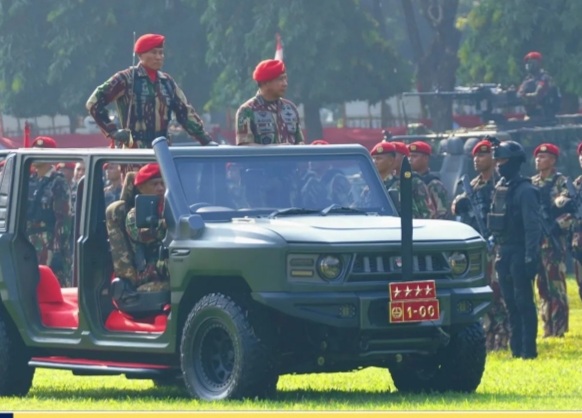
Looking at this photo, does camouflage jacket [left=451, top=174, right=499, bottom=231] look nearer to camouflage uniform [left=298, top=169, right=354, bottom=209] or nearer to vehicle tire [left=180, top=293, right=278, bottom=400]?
camouflage uniform [left=298, top=169, right=354, bottom=209]

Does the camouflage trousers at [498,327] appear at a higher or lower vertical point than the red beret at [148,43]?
lower

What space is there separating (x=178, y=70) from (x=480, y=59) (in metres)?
7.79

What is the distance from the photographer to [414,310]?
11.1 m

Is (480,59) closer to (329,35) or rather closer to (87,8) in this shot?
(329,35)

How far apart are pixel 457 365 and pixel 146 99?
10.5 feet

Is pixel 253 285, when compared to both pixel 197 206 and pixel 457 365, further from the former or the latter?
pixel 457 365

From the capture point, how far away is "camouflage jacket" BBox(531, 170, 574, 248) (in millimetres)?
19156

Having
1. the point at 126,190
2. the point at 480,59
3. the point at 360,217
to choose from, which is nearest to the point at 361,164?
the point at 360,217

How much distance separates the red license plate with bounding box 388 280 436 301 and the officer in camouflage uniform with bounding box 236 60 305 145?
3.08 m

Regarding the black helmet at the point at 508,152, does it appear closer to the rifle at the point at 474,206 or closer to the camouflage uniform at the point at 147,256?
the rifle at the point at 474,206

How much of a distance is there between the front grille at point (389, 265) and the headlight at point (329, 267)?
81 mm

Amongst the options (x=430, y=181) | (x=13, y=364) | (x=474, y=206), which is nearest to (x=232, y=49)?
(x=430, y=181)

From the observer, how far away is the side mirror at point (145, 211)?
11570 mm

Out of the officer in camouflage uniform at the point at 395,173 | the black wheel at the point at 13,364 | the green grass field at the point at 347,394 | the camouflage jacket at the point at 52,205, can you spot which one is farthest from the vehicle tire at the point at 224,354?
the camouflage jacket at the point at 52,205
